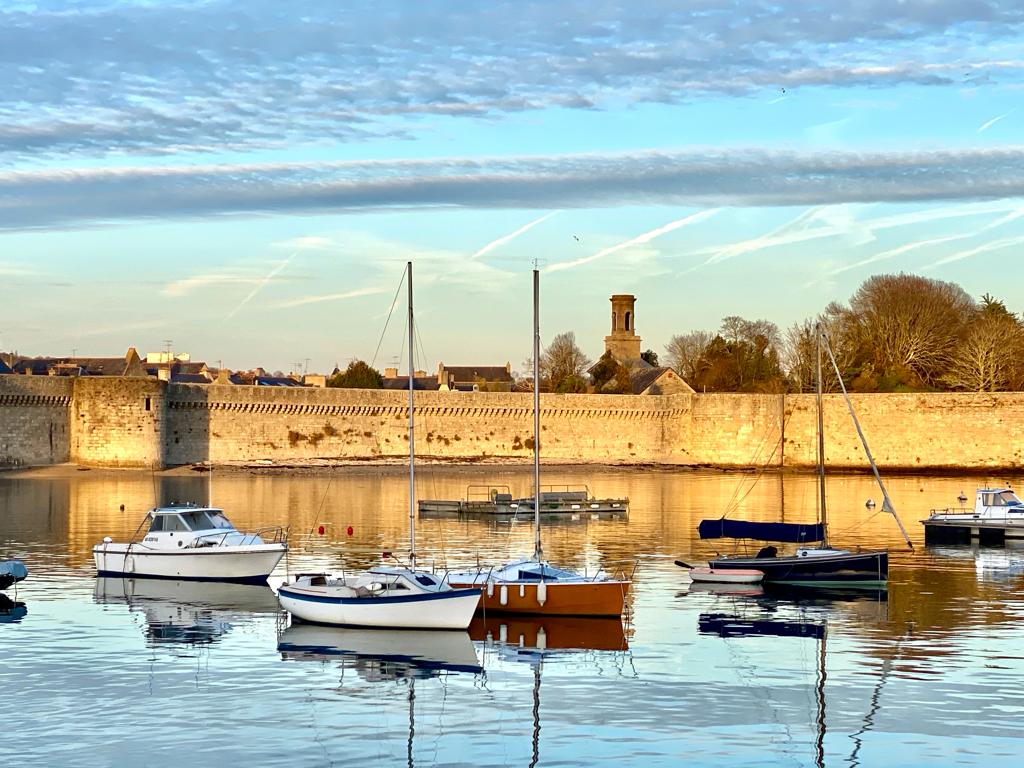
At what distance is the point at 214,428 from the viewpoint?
5919cm

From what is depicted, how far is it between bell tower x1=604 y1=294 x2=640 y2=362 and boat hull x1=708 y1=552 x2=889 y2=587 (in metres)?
83.2

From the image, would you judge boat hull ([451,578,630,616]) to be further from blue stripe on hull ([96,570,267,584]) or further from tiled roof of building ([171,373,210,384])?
tiled roof of building ([171,373,210,384])

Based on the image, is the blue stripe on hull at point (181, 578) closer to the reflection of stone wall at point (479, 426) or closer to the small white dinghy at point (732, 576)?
the small white dinghy at point (732, 576)

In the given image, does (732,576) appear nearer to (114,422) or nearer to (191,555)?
(191,555)

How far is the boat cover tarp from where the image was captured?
26828 mm

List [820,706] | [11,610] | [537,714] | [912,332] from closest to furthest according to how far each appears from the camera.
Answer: [537,714]
[820,706]
[11,610]
[912,332]

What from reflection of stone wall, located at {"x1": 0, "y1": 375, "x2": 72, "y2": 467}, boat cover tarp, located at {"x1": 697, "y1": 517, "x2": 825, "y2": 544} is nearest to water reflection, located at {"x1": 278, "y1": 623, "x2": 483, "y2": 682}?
boat cover tarp, located at {"x1": 697, "y1": 517, "x2": 825, "y2": 544}

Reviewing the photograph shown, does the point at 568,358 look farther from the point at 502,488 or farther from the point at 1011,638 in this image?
the point at 1011,638

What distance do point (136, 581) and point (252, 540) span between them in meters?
1.98

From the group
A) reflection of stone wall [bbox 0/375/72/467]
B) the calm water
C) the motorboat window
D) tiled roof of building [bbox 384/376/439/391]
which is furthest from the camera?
tiled roof of building [bbox 384/376/439/391]

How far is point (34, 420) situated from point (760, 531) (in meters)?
34.0

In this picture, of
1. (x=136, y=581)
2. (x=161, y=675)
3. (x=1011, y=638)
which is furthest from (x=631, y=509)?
(x=161, y=675)

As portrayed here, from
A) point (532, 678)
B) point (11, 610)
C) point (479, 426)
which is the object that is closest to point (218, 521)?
point (11, 610)

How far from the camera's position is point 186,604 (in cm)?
2244
